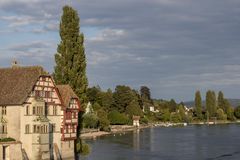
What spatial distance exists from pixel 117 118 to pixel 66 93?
107 m

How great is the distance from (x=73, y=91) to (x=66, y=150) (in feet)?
22.2

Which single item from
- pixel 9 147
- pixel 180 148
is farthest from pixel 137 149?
pixel 9 147

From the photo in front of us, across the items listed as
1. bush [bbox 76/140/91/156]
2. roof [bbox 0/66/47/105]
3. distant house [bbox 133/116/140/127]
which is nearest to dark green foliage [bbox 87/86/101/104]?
distant house [bbox 133/116/140/127]

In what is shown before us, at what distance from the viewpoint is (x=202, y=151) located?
284 ft

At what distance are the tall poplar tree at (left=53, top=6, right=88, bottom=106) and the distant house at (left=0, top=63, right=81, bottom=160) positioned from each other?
2803 millimetres

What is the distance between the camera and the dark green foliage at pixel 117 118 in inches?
6329

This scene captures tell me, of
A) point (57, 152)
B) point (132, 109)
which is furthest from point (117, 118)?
point (57, 152)

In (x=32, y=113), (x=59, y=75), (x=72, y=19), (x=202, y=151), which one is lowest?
(x=202, y=151)

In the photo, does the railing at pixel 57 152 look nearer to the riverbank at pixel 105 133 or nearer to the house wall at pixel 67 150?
the house wall at pixel 67 150

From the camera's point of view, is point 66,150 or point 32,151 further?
point 66,150

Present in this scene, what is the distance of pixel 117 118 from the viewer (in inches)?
6388

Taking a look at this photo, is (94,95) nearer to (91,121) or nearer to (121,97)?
(121,97)

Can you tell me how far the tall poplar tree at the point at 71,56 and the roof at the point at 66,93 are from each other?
2596 mm

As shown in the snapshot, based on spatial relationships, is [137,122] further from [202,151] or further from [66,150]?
[66,150]
